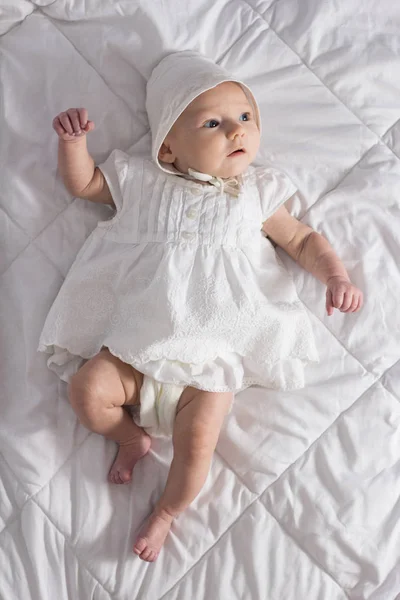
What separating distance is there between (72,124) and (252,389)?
57 centimetres

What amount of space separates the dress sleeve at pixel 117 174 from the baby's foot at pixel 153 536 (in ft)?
1.81

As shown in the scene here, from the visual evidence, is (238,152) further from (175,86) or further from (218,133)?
(175,86)

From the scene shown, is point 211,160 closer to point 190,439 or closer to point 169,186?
point 169,186

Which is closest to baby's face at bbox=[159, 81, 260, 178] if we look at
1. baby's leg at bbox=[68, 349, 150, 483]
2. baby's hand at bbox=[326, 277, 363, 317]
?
baby's hand at bbox=[326, 277, 363, 317]

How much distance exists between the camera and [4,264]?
1353 millimetres

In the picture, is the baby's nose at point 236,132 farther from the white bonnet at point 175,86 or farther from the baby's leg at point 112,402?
the baby's leg at point 112,402

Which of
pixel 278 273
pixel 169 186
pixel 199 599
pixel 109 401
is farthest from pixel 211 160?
pixel 199 599

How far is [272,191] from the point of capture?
131 cm

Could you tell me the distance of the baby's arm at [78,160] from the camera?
1229 mm

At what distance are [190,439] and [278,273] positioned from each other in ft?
1.12

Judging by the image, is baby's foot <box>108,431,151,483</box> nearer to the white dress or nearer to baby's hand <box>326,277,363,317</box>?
the white dress

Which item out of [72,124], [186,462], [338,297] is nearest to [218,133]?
[72,124]

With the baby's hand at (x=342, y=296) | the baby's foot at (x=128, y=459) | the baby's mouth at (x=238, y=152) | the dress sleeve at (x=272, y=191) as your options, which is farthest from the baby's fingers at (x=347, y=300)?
the baby's foot at (x=128, y=459)

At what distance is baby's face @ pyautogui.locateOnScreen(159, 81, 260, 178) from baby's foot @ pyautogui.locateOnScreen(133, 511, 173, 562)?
609mm
